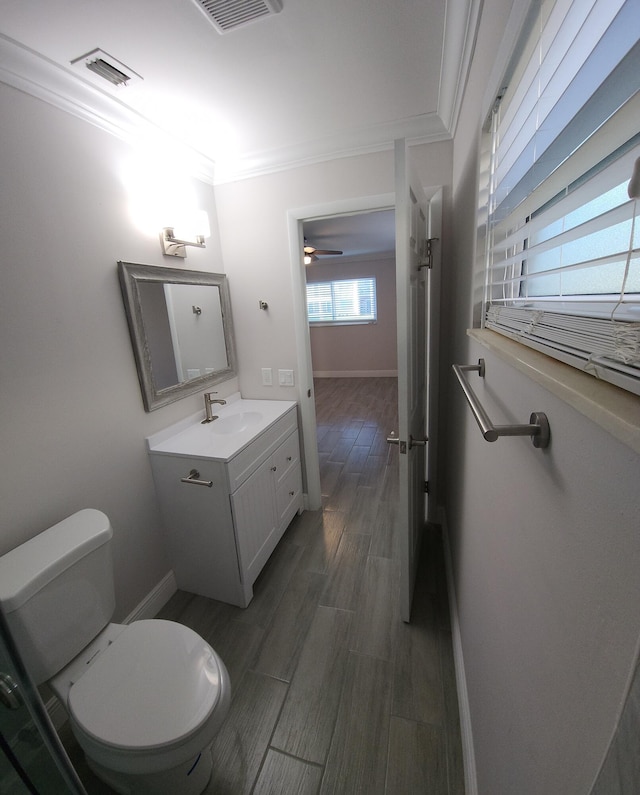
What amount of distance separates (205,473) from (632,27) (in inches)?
66.1

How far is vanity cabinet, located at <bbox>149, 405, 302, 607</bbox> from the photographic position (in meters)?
1.57

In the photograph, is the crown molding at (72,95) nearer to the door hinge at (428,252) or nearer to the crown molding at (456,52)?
the crown molding at (456,52)

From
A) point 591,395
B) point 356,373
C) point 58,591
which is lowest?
point 356,373

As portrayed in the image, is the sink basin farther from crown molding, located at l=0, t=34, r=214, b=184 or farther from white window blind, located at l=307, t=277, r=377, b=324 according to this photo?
white window blind, located at l=307, t=277, r=377, b=324

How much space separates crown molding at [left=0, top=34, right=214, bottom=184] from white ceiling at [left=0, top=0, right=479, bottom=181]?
0.05 feet

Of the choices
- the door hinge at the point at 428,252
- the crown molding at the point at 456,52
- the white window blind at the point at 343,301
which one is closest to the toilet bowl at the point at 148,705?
the door hinge at the point at 428,252

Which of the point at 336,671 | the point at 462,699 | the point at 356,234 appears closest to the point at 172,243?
the point at 336,671

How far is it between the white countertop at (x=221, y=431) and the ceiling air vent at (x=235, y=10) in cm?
156

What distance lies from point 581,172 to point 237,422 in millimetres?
1917

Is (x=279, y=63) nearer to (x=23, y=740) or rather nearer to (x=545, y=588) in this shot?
(x=545, y=588)

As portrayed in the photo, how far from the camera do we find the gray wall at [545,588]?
34 cm

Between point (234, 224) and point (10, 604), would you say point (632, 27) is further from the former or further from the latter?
point (234, 224)

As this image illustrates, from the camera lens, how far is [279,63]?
1253 millimetres

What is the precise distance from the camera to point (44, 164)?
1206 mm
